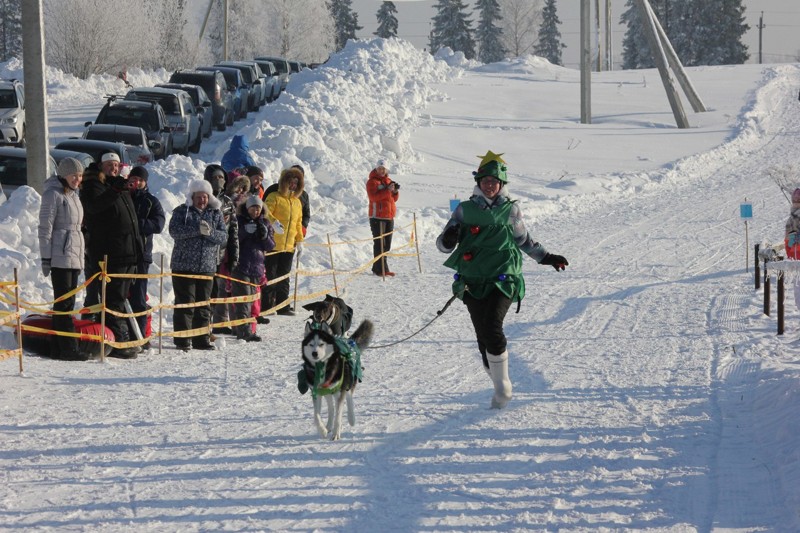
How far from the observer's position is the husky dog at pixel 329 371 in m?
7.41

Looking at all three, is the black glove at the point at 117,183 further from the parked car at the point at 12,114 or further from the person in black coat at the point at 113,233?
the parked car at the point at 12,114

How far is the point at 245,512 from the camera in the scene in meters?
6.21

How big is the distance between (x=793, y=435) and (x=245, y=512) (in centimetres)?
367

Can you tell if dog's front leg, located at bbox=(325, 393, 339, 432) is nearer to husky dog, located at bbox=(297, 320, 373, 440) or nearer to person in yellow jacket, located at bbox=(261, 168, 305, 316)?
husky dog, located at bbox=(297, 320, 373, 440)

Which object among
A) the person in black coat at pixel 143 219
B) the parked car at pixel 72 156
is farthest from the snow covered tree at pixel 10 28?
the person in black coat at pixel 143 219

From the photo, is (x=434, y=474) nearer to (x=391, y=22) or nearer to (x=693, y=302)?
(x=693, y=302)

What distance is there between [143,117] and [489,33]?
2919 inches

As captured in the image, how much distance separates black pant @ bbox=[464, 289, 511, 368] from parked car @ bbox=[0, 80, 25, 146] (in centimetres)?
1772

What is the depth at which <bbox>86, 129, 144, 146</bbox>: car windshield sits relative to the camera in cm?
2281

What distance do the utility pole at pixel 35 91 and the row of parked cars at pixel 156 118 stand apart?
4.48 feet

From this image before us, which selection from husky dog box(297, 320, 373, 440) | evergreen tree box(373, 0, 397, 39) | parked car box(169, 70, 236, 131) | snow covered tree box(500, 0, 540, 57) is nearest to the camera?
husky dog box(297, 320, 373, 440)

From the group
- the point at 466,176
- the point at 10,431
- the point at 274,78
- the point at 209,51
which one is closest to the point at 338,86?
the point at 466,176

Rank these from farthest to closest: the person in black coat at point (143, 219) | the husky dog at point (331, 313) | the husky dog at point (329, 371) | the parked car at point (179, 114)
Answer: the parked car at point (179, 114) < the person in black coat at point (143, 219) < the husky dog at point (331, 313) < the husky dog at point (329, 371)

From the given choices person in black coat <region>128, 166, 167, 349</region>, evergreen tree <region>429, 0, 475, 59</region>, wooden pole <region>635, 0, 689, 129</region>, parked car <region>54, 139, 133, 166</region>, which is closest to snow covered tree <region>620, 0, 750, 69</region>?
evergreen tree <region>429, 0, 475, 59</region>
